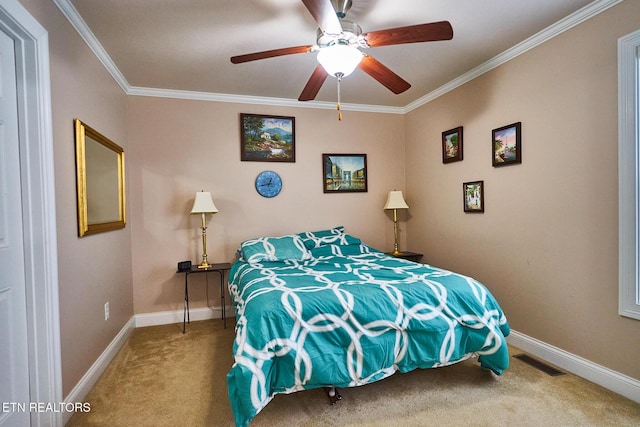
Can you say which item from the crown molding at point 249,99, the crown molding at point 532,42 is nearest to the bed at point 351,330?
the crown molding at point 532,42

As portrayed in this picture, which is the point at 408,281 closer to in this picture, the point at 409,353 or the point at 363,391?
the point at 409,353

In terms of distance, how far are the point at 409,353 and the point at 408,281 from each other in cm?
45

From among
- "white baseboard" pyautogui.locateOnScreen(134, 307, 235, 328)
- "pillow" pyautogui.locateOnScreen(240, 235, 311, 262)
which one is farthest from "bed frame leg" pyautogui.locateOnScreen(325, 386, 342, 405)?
"white baseboard" pyautogui.locateOnScreen(134, 307, 235, 328)

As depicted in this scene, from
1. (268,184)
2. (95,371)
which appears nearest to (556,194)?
(268,184)

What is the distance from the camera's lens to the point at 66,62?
2025 mm

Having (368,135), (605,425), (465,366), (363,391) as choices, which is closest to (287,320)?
(363,391)

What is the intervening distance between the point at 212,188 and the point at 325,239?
4.50 feet

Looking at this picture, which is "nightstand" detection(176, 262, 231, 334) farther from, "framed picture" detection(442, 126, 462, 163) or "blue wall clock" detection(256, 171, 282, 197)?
"framed picture" detection(442, 126, 462, 163)

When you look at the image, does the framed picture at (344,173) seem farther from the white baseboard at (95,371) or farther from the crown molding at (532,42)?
the white baseboard at (95,371)

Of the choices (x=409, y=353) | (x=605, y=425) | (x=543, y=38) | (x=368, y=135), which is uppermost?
(x=543, y=38)

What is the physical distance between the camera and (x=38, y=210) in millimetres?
1695

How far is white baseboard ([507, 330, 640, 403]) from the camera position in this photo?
2021 mm

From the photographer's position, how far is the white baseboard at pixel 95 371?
1.95 meters

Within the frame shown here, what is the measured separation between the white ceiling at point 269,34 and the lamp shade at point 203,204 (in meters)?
1.13
